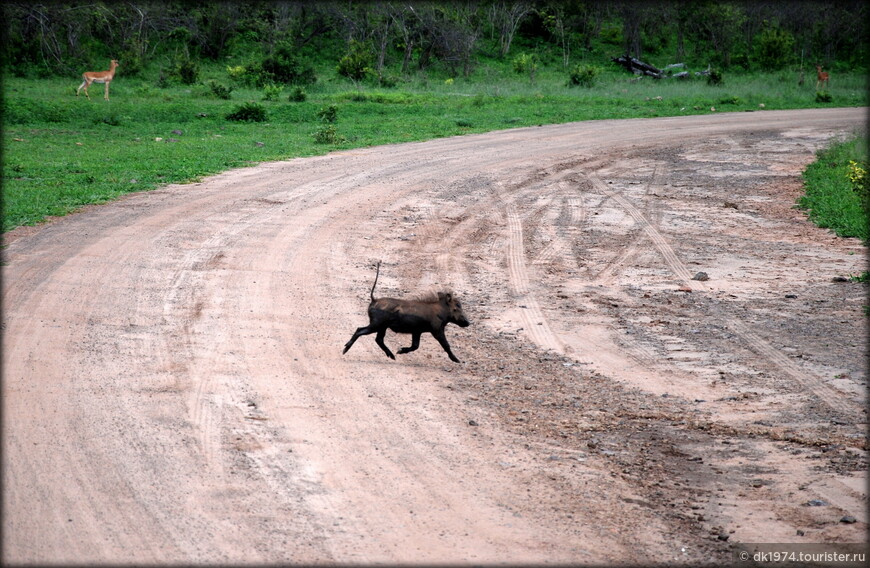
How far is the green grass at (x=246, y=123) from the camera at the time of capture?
1733cm

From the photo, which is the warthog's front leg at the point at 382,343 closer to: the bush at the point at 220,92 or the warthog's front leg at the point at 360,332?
the warthog's front leg at the point at 360,332

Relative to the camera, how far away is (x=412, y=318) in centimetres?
817

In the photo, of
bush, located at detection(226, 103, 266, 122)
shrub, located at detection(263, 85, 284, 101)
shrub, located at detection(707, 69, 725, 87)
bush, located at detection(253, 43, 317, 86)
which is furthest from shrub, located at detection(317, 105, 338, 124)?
shrub, located at detection(707, 69, 725, 87)

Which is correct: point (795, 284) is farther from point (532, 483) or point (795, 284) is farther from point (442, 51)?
point (442, 51)

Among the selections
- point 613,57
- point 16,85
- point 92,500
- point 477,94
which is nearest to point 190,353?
point 92,500

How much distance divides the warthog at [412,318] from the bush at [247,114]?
762 inches

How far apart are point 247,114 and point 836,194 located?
17.4 meters

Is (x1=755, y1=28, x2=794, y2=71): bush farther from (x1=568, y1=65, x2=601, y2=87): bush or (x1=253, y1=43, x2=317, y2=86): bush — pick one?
(x1=253, y1=43, x2=317, y2=86): bush

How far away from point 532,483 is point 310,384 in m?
2.50

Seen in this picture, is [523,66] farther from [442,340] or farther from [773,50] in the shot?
[442,340]

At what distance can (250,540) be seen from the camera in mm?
5039

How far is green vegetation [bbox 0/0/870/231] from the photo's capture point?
20.8m

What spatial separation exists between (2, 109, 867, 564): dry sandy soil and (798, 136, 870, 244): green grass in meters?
0.51

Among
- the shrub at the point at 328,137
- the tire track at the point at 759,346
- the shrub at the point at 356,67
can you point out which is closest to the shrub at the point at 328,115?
the shrub at the point at 328,137
